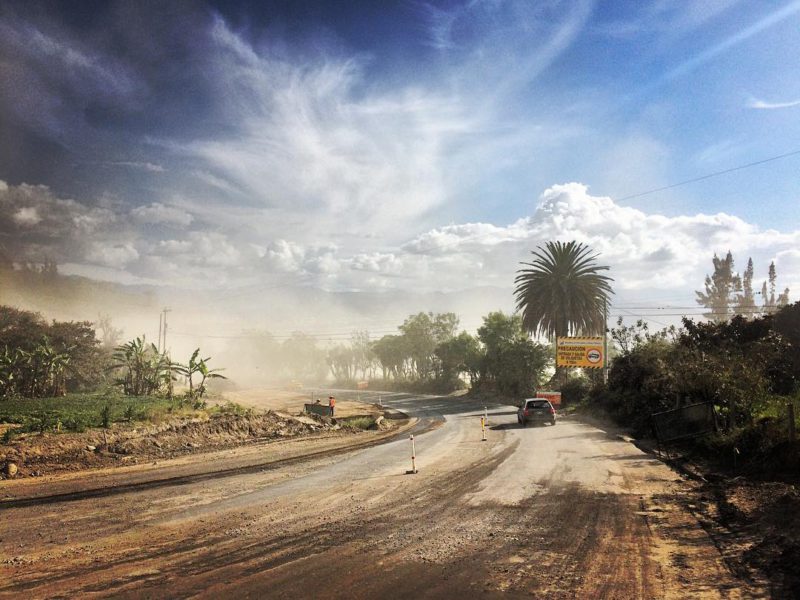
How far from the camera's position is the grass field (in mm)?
22953

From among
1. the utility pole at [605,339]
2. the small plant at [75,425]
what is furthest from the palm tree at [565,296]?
the small plant at [75,425]

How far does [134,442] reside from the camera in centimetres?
2250

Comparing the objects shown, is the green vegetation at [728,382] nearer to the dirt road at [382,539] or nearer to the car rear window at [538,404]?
the dirt road at [382,539]

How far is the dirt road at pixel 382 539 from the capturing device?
714cm

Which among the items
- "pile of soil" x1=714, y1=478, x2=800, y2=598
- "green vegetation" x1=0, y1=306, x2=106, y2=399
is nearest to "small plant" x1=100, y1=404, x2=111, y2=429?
"green vegetation" x1=0, y1=306, x2=106, y2=399

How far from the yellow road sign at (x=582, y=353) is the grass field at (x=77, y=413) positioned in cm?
3365

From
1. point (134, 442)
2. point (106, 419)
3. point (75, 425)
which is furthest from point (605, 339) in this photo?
point (75, 425)

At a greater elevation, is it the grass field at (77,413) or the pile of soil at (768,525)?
the pile of soil at (768,525)

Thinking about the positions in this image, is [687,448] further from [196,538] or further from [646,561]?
[196,538]

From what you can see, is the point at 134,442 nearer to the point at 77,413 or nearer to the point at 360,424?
the point at 77,413

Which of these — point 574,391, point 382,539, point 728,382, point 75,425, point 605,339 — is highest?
point 605,339

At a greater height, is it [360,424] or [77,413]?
[77,413]

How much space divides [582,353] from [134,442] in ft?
128

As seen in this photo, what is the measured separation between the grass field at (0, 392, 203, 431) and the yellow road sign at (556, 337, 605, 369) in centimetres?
3365
